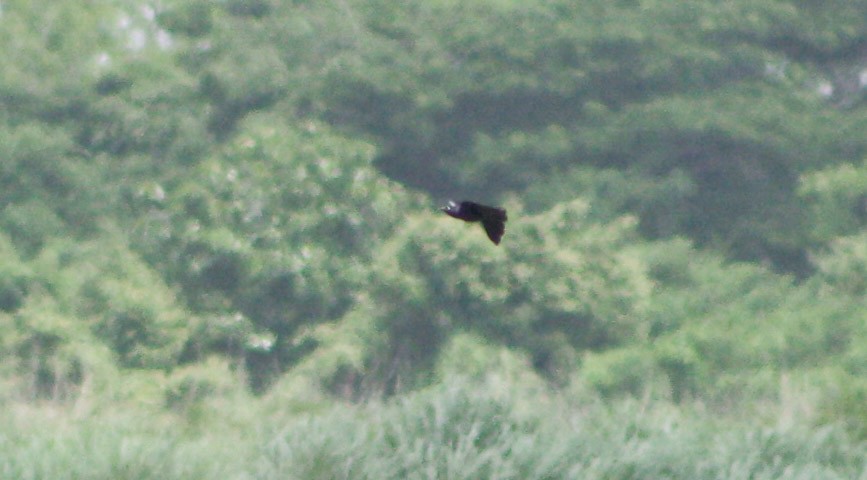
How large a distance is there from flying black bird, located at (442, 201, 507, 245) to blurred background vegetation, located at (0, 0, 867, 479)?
500 inches

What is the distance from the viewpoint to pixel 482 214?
425cm

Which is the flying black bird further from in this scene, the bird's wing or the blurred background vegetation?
the blurred background vegetation

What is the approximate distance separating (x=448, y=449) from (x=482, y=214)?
4.51 meters

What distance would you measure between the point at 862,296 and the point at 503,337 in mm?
5113

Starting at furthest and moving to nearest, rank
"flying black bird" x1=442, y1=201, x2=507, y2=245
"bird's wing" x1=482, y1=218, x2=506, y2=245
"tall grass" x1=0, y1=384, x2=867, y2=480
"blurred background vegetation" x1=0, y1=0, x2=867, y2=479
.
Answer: "blurred background vegetation" x1=0, y1=0, x2=867, y2=479, "tall grass" x1=0, y1=384, x2=867, y2=480, "bird's wing" x1=482, y1=218, x2=506, y2=245, "flying black bird" x1=442, y1=201, x2=507, y2=245

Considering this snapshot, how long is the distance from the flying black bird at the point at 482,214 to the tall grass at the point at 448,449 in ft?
13.5

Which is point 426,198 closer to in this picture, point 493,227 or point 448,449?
point 448,449

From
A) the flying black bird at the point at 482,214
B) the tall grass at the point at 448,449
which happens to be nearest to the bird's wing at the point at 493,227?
the flying black bird at the point at 482,214

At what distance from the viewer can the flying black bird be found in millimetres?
4176

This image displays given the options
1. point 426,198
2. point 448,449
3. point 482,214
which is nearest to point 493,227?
point 482,214

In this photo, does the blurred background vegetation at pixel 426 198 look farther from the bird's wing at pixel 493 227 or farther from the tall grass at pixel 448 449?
the bird's wing at pixel 493 227

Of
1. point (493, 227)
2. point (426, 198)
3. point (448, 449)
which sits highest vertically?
point (493, 227)

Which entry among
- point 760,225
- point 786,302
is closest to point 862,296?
point 786,302

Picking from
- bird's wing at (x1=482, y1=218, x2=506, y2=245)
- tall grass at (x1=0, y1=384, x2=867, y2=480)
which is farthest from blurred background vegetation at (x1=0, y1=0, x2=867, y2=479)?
bird's wing at (x1=482, y1=218, x2=506, y2=245)
